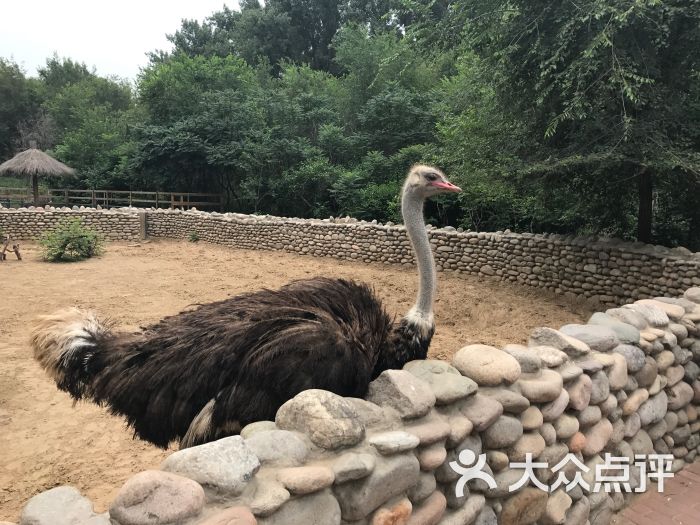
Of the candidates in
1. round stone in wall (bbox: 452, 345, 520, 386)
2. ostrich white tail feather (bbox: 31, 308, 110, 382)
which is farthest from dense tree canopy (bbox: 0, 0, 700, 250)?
ostrich white tail feather (bbox: 31, 308, 110, 382)

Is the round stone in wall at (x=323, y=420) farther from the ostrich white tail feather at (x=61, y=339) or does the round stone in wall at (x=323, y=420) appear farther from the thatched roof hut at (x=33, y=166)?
the thatched roof hut at (x=33, y=166)

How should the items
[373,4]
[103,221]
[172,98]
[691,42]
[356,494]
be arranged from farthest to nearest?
[373,4] < [172,98] < [103,221] < [691,42] < [356,494]

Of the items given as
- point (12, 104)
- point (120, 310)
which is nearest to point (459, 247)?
point (120, 310)

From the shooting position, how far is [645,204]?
26.2 feet

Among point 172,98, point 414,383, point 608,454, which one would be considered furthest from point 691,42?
point 172,98

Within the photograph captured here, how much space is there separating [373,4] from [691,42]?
27.6 metres

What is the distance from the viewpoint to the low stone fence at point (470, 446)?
1.49 m

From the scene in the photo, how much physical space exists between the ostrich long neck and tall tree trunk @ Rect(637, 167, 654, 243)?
5491 millimetres

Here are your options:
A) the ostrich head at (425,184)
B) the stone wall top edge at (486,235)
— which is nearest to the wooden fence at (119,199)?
the stone wall top edge at (486,235)

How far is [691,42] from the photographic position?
6.70m

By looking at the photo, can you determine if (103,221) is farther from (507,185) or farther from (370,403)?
(370,403)

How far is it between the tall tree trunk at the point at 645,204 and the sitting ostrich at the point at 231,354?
6052 millimetres

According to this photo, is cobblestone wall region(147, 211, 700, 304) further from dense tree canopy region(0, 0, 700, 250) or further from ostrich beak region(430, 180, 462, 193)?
ostrich beak region(430, 180, 462, 193)

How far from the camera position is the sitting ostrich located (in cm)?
227
